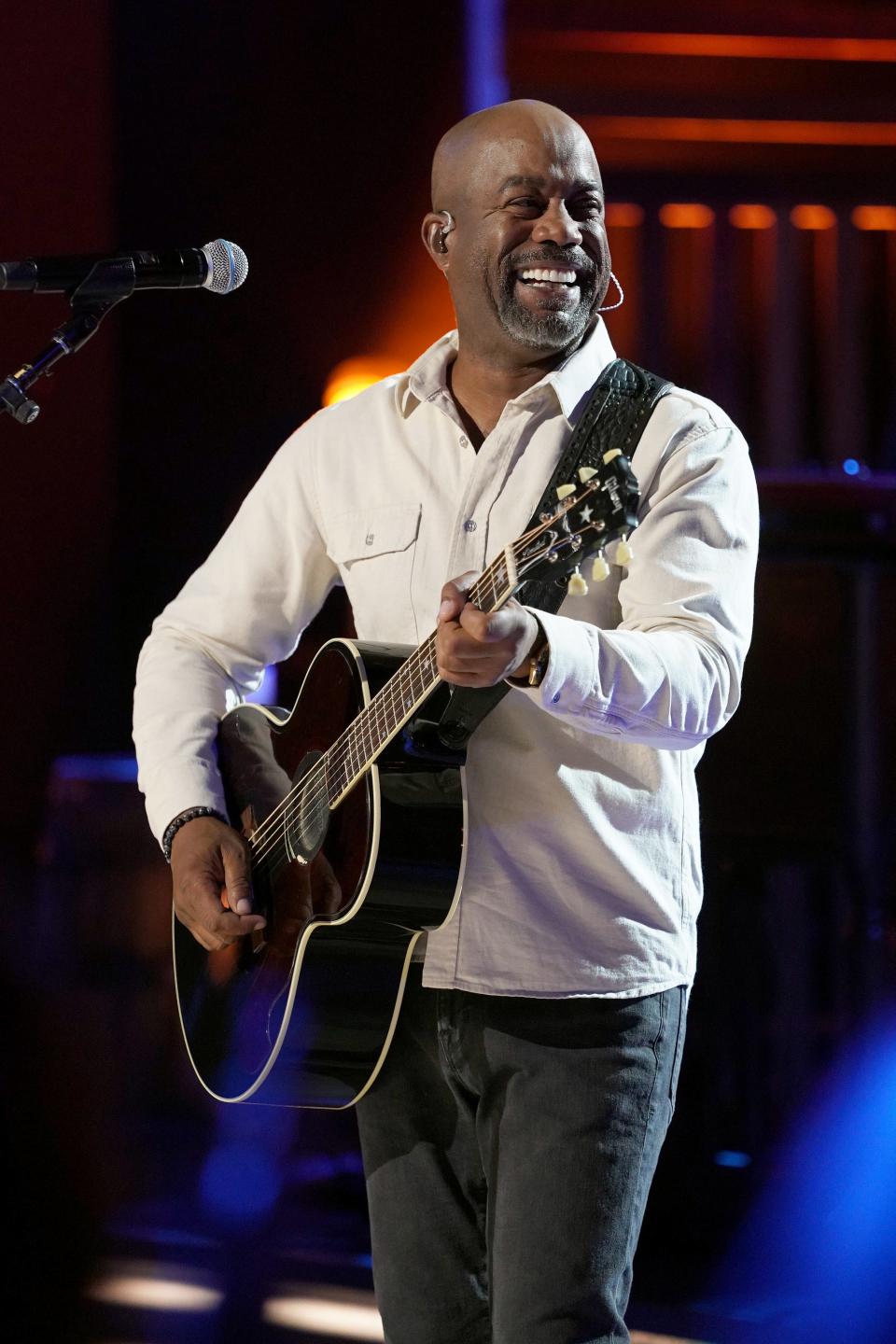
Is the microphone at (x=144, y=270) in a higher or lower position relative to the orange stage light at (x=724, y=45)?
lower

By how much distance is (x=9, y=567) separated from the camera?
5.02 metres

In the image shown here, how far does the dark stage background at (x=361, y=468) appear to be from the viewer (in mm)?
3154

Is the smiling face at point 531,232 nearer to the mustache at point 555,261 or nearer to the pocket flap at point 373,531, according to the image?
the mustache at point 555,261

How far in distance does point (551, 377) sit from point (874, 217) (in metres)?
5.58

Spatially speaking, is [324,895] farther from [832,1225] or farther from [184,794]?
[832,1225]

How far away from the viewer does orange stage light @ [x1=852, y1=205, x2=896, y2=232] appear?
6855 millimetres

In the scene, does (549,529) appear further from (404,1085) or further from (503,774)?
(404,1085)

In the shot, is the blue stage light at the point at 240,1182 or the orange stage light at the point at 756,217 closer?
the blue stage light at the point at 240,1182

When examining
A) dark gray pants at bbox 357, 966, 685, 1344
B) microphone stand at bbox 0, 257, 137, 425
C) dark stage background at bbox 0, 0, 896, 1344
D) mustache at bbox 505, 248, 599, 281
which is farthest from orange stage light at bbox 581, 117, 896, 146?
dark gray pants at bbox 357, 966, 685, 1344

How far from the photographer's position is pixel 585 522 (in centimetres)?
151

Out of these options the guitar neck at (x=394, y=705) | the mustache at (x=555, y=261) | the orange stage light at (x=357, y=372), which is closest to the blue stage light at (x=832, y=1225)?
the guitar neck at (x=394, y=705)

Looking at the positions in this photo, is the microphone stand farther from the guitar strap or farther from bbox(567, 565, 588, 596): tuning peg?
bbox(567, 565, 588, 596): tuning peg

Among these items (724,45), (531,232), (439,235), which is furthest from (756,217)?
(531,232)

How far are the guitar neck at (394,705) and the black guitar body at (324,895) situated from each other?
16 millimetres
